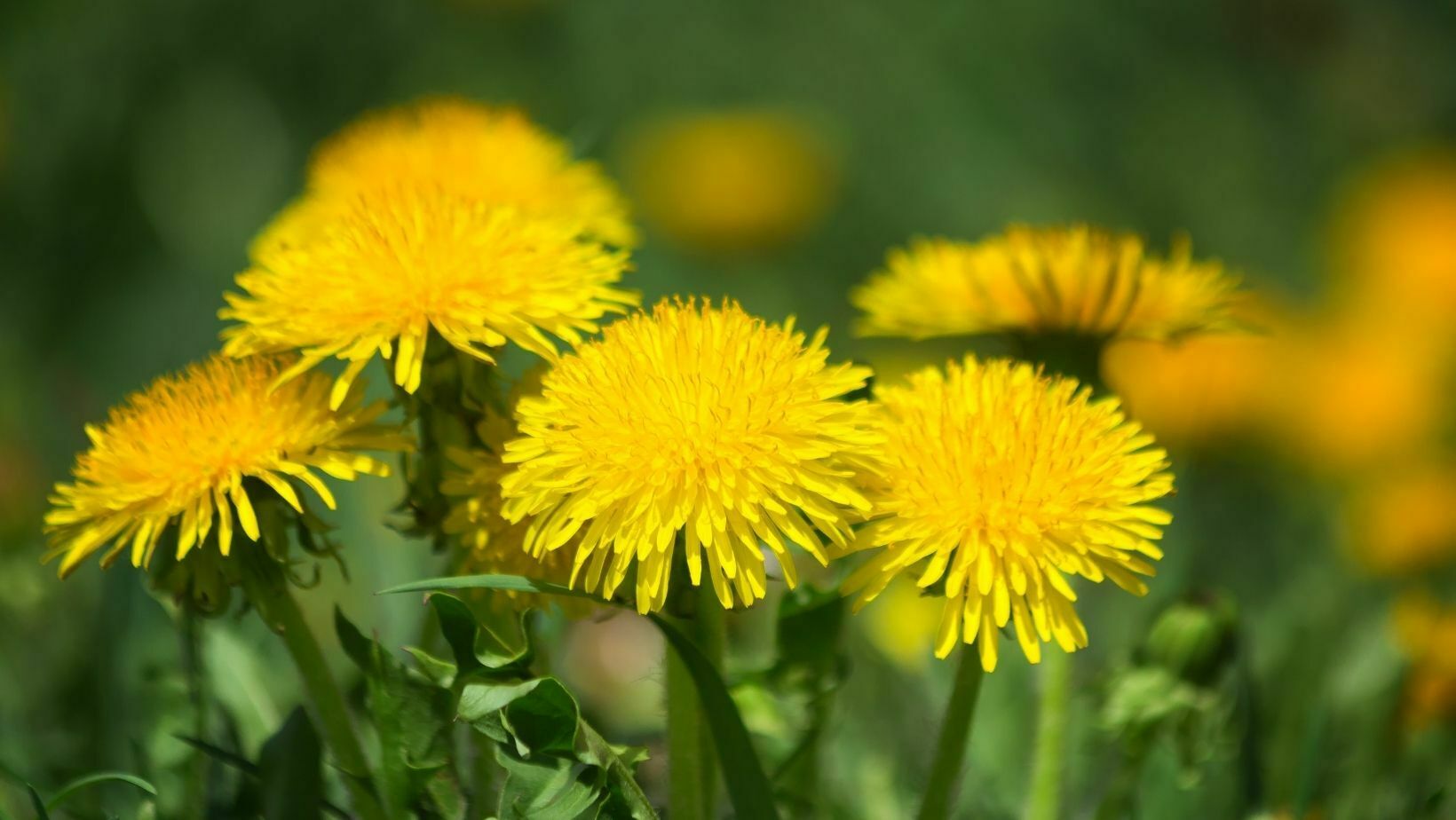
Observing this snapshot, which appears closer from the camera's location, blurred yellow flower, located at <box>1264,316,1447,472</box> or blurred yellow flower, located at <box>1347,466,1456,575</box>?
blurred yellow flower, located at <box>1347,466,1456,575</box>

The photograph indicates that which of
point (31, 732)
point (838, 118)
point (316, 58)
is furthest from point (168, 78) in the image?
point (31, 732)

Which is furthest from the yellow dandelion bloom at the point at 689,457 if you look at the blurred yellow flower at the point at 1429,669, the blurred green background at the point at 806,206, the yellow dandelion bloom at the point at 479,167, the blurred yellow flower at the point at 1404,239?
the blurred yellow flower at the point at 1404,239

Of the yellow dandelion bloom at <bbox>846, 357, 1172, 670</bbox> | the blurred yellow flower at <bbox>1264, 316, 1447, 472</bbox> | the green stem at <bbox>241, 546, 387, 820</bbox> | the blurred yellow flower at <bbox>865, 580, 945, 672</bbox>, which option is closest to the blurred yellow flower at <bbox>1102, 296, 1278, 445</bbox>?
the blurred yellow flower at <bbox>1264, 316, 1447, 472</bbox>

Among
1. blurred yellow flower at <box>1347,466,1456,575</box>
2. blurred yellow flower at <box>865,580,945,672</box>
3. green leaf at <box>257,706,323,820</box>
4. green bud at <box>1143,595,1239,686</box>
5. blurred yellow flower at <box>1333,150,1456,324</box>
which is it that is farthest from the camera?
blurred yellow flower at <box>1333,150,1456,324</box>

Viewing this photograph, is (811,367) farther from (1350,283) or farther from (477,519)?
(1350,283)

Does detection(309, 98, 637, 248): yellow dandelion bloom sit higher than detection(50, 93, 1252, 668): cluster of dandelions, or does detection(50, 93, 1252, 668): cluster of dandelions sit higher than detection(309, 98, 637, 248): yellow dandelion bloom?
detection(309, 98, 637, 248): yellow dandelion bloom

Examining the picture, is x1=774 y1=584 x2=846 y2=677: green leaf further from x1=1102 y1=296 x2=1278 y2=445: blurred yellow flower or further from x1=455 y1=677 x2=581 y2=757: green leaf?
x1=1102 y1=296 x2=1278 y2=445: blurred yellow flower

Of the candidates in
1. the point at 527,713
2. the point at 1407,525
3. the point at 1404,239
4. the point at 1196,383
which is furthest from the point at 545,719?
the point at 1404,239
